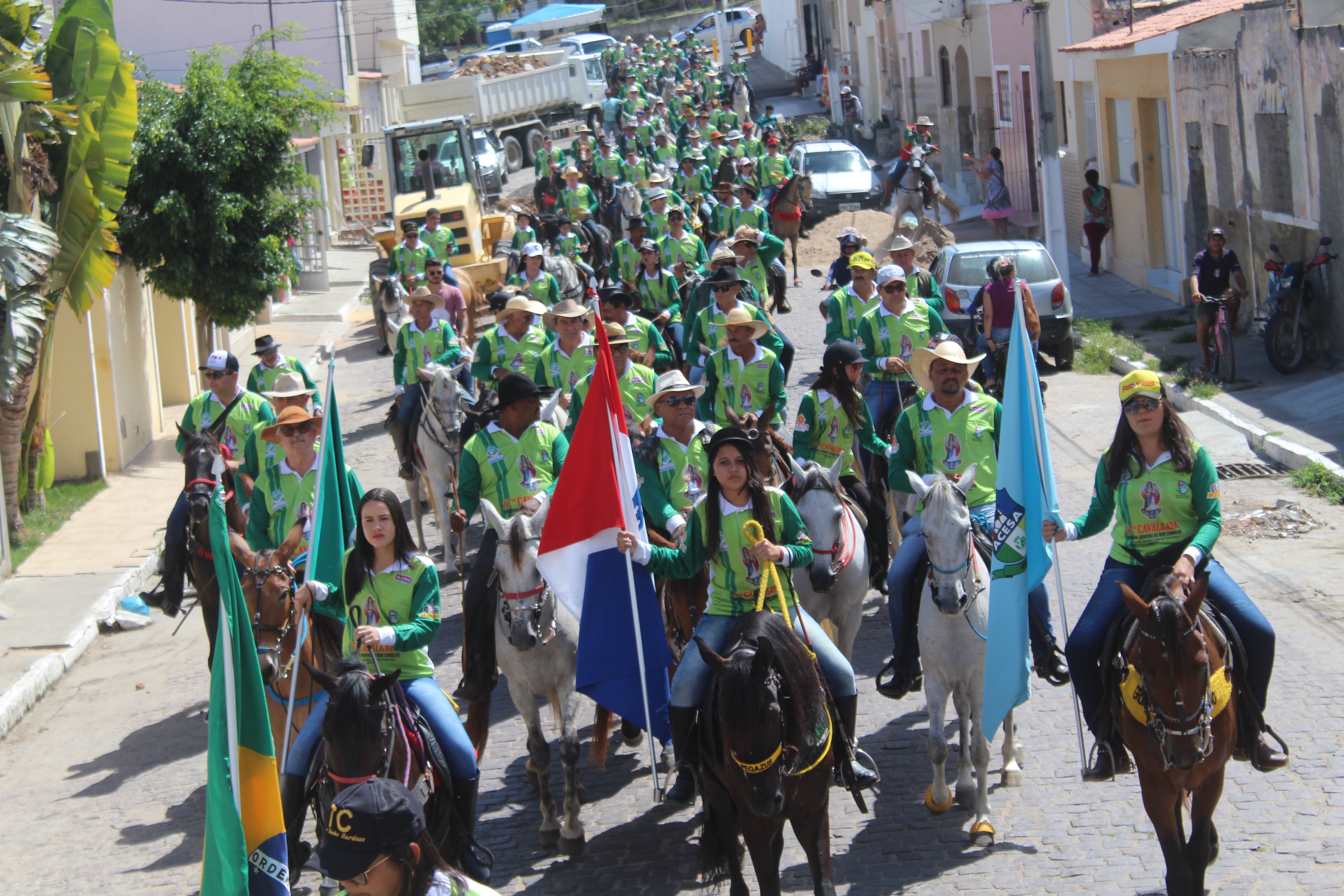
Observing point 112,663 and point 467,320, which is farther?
point 467,320

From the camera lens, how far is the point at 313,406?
35.6ft

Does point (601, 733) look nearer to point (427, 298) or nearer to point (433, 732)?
point (433, 732)

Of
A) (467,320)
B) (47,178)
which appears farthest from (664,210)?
(47,178)

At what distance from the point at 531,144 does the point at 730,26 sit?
33.0 meters

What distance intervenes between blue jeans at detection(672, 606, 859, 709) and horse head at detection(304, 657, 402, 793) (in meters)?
1.43

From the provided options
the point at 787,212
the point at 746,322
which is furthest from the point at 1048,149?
the point at 746,322

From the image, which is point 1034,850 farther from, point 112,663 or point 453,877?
point 112,663

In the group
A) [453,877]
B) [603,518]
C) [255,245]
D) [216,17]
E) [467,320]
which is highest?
[216,17]

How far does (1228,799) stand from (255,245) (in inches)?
587

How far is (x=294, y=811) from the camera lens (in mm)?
6426

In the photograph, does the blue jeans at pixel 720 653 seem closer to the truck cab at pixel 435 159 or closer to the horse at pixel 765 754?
the horse at pixel 765 754

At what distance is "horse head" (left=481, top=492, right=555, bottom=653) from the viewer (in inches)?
285

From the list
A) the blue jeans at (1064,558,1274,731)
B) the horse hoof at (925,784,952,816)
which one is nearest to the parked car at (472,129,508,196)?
the horse hoof at (925,784,952,816)

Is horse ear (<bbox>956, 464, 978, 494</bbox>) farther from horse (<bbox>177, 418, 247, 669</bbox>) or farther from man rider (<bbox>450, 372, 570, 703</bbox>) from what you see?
horse (<bbox>177, 418, 247, 669</bbox>)
